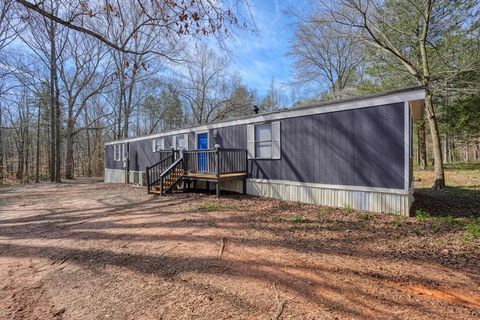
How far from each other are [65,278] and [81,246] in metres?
1.22

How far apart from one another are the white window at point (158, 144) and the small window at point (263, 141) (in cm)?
664

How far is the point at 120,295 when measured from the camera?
2.82m

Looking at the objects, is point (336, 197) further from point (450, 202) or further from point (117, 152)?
point (117, 152)

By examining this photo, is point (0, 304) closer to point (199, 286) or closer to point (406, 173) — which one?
point (199, 286)

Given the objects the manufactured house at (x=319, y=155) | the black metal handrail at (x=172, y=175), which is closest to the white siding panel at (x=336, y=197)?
the manufactured house at (x=319, y=155)

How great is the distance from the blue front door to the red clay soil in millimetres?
4517

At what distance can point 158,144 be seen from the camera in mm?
14250

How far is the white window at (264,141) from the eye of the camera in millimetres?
8696

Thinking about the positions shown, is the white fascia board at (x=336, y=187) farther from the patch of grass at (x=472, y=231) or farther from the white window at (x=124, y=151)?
the white window at (x=124, y=151)

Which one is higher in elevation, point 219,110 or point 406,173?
point 219,110

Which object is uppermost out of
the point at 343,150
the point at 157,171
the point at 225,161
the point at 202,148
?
the point at 202,148

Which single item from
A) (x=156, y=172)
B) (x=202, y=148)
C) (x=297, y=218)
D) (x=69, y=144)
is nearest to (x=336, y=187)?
(x=297, y=218)

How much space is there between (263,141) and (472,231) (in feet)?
19.4

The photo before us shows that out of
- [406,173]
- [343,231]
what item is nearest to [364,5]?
[406,173]
